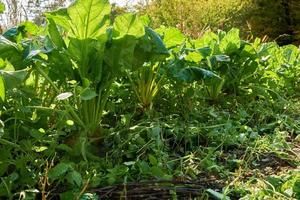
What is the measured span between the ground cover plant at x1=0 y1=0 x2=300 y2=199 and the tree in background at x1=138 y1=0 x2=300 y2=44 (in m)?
11.6

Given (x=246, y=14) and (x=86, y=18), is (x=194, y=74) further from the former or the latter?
(x=246, y=14)

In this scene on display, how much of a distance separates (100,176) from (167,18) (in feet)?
43.6

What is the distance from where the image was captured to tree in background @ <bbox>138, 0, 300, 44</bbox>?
562 inches

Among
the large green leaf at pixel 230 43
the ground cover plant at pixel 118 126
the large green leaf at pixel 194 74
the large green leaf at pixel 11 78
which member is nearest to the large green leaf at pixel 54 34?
the ground cover plant at pixel 118 126

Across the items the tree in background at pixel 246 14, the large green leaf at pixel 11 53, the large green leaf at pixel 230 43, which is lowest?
the tree in background at pixel 246 14

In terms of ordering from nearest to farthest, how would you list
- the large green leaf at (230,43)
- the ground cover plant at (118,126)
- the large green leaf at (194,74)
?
the ground cover plant at (118,126) → the large green leaf at (194,74) → the large green leaf at (230,43)

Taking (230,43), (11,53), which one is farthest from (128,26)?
(230,43)

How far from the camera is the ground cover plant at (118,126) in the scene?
155cm

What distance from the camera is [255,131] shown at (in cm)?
251

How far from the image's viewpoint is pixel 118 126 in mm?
2189

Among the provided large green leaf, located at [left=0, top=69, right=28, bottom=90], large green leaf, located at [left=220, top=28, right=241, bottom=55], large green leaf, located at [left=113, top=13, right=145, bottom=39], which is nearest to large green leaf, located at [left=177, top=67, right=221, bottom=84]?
large green leaf, located at [left=113, top=13, right=145, bottom=39]

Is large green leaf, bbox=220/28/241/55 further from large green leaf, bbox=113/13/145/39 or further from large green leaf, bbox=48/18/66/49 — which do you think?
large green leaf, bbox=48/18/66/49

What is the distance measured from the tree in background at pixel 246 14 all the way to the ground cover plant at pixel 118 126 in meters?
11.6

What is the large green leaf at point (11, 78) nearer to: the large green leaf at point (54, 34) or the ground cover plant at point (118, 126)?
the ground cover plant at point (118, 126)
